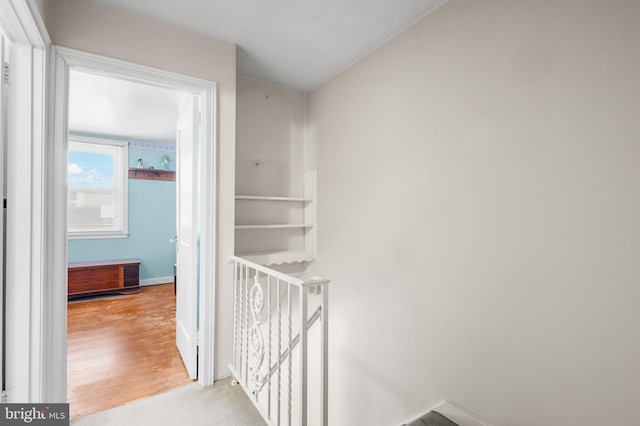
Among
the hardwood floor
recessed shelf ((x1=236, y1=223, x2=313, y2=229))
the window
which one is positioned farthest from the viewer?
the window

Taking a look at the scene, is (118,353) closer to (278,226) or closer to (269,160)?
(278,226)

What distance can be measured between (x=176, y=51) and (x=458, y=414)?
2.80 meters

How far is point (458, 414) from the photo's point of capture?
1.59m

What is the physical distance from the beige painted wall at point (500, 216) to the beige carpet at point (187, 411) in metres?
0.98

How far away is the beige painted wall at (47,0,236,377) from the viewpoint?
164 centimetres

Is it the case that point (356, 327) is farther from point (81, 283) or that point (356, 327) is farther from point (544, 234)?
point (81, 283)

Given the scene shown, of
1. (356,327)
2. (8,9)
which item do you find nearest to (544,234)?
(356,327)

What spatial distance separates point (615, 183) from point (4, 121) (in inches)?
106

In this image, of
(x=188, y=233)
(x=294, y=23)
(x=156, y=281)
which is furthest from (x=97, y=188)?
(x=294, y=23)

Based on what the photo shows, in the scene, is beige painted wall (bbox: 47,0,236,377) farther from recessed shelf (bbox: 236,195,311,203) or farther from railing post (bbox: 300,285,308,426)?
railing post (bbox: 300,285,308,426)

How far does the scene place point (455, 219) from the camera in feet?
5.57

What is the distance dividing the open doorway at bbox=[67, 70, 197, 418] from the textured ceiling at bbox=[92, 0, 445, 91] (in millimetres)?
576

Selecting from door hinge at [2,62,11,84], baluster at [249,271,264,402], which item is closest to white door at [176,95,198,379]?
baluster at [249,271,264,402]

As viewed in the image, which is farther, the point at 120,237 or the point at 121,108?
the point at 120,237
